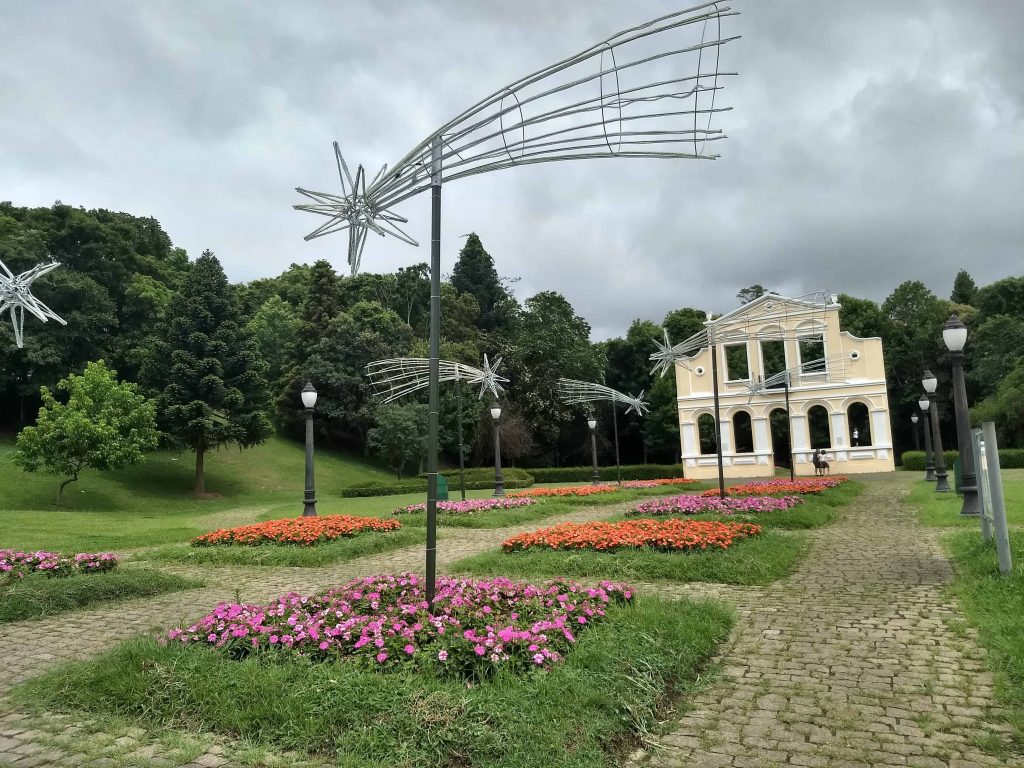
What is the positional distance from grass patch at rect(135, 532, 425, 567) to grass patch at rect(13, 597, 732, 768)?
5.62m

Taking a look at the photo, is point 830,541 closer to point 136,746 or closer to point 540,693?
point 540,693

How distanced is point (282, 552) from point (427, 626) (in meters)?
6.78

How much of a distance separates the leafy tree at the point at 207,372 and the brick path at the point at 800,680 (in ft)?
81.7

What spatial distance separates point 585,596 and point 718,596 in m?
1.83

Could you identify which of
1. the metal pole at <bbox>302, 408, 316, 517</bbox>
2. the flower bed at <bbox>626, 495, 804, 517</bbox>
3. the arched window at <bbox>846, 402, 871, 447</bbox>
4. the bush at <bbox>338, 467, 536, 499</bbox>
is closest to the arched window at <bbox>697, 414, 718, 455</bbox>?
the arched window at <bbox>846, 402, 871, 447</bbox>

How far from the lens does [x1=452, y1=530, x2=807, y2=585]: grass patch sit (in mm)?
7957

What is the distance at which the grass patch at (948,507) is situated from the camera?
11844 mm

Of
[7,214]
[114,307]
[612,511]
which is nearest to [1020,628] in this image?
[612,511]

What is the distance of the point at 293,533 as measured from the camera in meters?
12.1

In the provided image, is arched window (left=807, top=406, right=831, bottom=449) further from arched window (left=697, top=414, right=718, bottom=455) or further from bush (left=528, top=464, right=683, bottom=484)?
bush (left=528, top=464, right=683, bottom=484)

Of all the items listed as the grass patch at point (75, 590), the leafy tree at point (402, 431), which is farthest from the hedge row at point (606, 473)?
the grass patch at point (75, 590)

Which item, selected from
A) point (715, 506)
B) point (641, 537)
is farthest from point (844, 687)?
point (715, 506)

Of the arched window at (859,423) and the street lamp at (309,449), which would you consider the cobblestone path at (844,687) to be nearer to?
the street lamp at (309,449)

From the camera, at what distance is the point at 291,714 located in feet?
12.3
